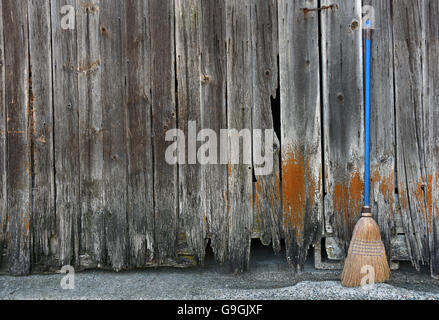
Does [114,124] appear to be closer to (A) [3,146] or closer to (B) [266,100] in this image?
(A) [3,146]

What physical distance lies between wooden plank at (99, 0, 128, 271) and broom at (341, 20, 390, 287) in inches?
61.5

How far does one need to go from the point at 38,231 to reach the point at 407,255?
2.62m

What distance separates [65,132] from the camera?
290 cm

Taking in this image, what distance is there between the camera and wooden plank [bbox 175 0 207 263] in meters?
2.81

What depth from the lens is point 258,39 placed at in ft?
9.08

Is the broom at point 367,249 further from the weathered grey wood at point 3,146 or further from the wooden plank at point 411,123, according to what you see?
the weathered grey wood at point 3,146

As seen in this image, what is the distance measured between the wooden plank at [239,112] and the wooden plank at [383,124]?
84cm

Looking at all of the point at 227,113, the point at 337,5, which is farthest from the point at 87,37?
the point at 337,5

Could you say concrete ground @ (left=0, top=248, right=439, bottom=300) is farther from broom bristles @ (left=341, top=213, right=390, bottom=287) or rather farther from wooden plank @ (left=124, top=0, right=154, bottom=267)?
wooden plank @ (left=124, top=0, right=154, bottom=267)

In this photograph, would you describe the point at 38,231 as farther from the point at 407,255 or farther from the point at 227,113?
the point at 407,255

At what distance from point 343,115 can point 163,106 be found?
1249 mm

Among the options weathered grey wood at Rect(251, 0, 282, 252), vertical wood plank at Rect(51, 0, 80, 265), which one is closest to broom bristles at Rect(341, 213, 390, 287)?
weathered grey wood at Rect(251, 0, 282, 252)

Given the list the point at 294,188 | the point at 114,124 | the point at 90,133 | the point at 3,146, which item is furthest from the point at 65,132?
the point at 294,188

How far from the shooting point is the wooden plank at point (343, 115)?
2.71 meters
